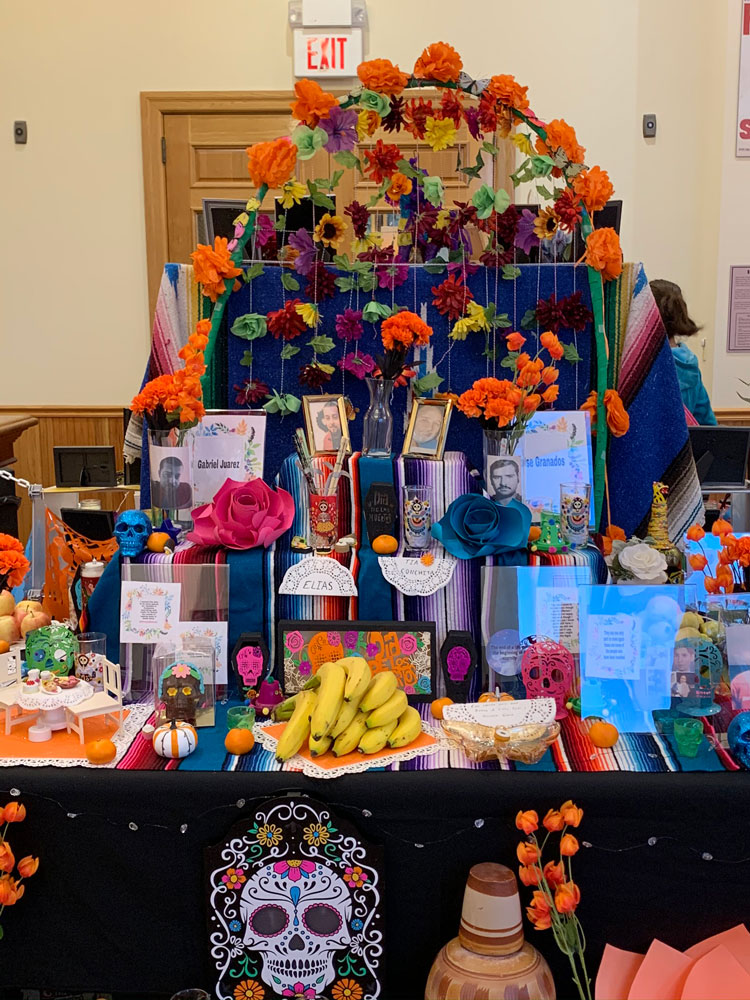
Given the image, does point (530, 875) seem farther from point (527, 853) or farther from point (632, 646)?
point (632, 646)

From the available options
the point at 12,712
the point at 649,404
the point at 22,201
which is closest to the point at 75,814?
the point at 12,712

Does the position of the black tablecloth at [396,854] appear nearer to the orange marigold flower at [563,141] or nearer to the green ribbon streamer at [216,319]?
the green ribbon streamer at [216,319]

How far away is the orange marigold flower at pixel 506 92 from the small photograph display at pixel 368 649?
1.21m

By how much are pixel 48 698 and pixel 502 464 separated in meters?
1.01

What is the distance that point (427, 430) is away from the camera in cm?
216

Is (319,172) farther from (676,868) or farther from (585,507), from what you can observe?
(676,868)

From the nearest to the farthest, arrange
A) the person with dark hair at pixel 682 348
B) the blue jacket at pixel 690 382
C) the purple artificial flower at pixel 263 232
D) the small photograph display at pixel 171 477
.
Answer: the small photograph display at pixel 171 477 → the purple artificial flower at pixel 263 232 → the person with dark hair at pixel 682 348 → the blue jacket at pixel 690 382

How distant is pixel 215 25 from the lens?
507cm

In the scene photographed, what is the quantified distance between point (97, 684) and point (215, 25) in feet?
14.0

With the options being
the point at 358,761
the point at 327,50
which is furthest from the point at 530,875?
the point at 327,50

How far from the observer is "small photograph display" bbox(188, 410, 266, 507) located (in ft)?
7.22

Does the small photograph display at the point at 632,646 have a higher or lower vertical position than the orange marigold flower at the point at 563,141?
lower

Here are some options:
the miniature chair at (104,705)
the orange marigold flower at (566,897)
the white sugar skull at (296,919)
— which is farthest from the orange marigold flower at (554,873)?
the miniature chair at (104,705)

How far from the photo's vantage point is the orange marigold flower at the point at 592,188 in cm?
220
